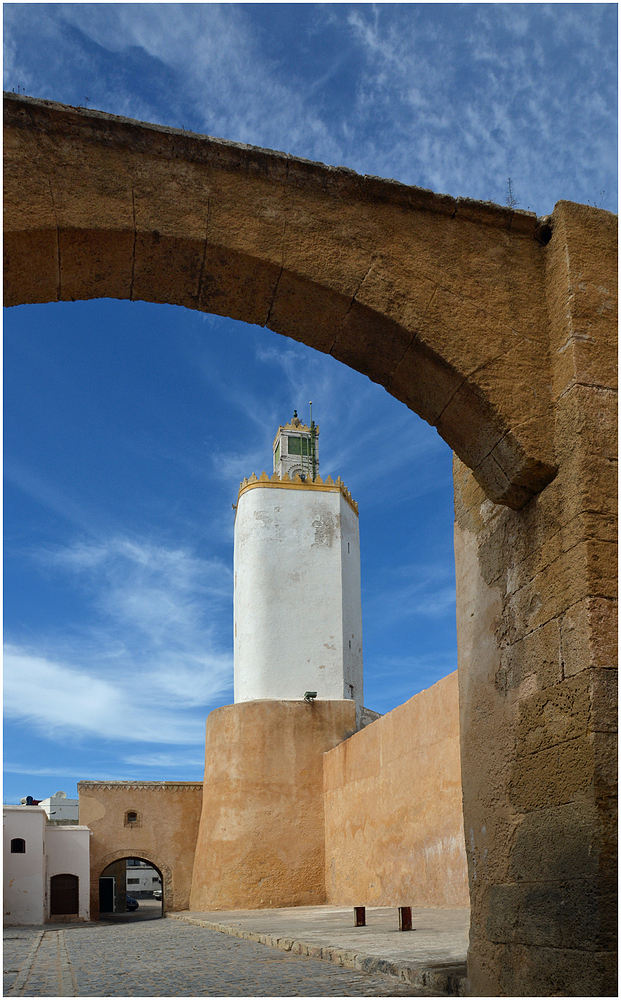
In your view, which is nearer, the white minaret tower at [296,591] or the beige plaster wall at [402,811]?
the beige plaster wall at [402,811]

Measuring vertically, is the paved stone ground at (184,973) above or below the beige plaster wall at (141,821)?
above

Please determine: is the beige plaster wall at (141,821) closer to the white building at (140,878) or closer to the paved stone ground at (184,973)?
the paved stone ground at (184,973)

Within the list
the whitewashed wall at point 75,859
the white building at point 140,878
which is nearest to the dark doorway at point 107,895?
the whitewashed wall at point 75,859

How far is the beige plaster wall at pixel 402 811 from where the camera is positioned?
991cm

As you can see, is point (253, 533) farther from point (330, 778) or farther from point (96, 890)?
point (96, 890)

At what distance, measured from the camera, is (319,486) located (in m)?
20.3

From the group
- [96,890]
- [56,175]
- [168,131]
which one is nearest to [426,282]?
[168,131]

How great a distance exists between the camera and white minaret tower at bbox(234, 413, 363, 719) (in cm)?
1845

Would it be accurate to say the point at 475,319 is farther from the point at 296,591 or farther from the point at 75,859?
the point at 75,859

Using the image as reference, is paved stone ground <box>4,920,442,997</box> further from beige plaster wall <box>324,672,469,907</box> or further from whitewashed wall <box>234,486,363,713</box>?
whitewashed wall <box>234,486,363,713</box>

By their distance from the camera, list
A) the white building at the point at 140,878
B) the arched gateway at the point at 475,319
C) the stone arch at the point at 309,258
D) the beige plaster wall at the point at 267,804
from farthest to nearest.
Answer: the white building at the point at 140,878 < the beige plaster wall at the point at 267,804 < the stone arch at the point at 309,258 < the arched gateway at the point at 475,319

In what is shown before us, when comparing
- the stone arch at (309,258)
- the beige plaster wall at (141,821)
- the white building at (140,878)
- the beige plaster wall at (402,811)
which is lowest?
the white building at (140,878)

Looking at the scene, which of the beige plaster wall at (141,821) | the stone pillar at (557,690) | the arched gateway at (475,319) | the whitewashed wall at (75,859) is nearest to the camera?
the stone pillar at (557,690)

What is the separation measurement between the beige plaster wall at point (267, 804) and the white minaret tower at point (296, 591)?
4.08ft
